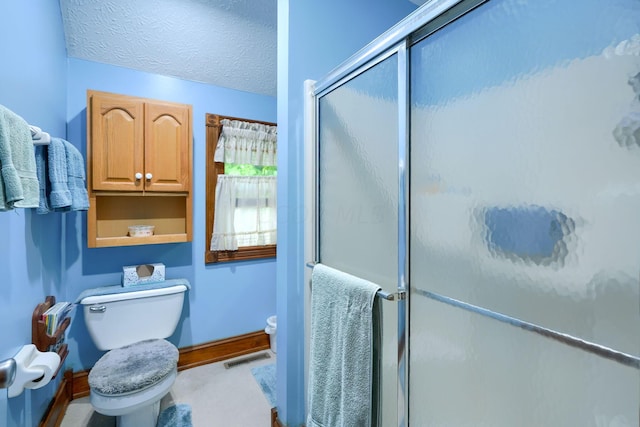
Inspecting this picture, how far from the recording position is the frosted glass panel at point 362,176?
36.5 inches

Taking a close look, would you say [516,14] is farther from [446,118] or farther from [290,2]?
[290,2]

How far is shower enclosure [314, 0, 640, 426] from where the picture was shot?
485 mm

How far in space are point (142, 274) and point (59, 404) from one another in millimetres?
810

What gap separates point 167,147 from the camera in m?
1.90

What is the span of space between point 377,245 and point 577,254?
0.54 m

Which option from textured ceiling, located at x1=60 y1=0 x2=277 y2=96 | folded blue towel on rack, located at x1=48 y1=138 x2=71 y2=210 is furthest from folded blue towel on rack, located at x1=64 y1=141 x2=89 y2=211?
textured ceiling, located at x1=60 y1=0 x2=277 y2=96

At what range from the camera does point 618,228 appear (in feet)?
1.58

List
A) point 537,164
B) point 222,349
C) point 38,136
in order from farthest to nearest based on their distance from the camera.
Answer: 1. point 222,349
2. point 38,136
3. point 537,164

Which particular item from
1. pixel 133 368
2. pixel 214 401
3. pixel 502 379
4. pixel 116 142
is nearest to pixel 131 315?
pixel 133 368

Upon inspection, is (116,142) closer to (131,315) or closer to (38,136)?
(38,136)

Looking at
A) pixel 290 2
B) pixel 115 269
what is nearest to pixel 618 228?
pixel 290 2

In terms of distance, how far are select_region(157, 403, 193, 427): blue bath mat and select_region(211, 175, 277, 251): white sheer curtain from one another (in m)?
1.04

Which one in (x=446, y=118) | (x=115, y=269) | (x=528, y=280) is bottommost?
(x=115, y=269)

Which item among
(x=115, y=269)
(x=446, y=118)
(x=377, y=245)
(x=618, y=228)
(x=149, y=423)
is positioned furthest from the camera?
(x=115, y=269)
